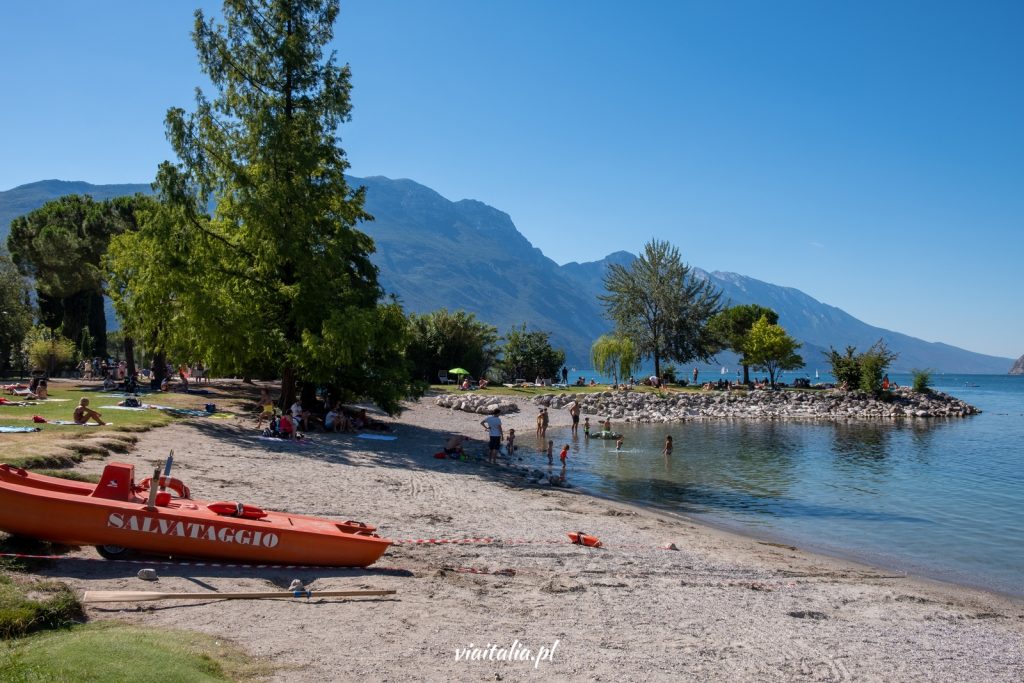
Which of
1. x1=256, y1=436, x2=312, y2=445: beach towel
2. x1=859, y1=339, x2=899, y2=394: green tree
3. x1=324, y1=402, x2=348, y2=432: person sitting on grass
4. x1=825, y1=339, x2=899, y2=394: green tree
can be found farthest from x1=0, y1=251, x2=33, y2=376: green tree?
x1=859, y1=339, x2=899, y2=394: green tree

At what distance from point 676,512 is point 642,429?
85.7 ft

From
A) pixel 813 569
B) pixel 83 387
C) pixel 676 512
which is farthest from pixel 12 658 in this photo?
pixel 83 387

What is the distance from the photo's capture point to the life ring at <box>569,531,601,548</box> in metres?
13.4

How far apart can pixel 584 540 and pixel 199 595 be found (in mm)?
7358

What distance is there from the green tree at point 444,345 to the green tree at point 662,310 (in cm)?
1758

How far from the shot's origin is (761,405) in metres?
60.7

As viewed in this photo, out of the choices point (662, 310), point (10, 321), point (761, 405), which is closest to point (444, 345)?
point (662, 310)

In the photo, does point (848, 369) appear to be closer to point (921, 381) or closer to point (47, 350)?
point (921, 381)

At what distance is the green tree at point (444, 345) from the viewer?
6588cm

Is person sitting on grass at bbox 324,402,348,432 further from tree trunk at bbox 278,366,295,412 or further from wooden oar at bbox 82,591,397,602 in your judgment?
wooden oar at bbox 82,591,397,602

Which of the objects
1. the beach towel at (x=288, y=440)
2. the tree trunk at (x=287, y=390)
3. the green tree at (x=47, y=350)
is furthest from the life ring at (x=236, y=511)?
the green tree at (x=47, y=350)

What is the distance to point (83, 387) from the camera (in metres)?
36.2

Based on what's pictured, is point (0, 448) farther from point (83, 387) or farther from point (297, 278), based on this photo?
point (83, 387)

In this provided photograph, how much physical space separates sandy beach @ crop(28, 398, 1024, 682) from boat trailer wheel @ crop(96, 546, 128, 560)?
0.15 m
